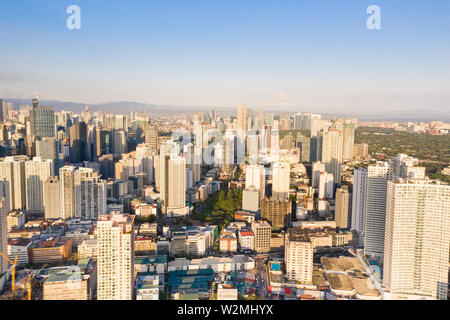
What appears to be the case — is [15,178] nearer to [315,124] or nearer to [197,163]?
[197,163]

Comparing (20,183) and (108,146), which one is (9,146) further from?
(108,146)

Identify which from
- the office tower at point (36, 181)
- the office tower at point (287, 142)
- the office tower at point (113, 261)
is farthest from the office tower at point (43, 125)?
the office tower at point (113, 261)

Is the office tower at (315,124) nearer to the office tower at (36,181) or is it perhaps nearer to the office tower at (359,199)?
the office tower at (359,199)

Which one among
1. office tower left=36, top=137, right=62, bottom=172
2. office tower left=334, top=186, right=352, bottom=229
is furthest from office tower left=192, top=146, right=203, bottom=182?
office tower left=334, top=186, right=352, bottom=229

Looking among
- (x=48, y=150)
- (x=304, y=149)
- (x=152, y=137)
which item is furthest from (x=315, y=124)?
(x=48, y=150)

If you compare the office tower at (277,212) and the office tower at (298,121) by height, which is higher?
the office tower at (298,121)

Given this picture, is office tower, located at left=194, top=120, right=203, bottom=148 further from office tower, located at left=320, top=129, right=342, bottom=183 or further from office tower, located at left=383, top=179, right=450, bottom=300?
office tower, located at left=383, top=179, right=450, bottom=300
